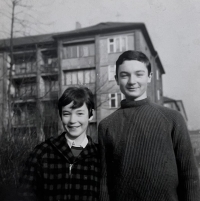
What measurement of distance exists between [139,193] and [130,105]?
49 centimetres

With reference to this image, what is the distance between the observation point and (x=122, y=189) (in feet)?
4.56

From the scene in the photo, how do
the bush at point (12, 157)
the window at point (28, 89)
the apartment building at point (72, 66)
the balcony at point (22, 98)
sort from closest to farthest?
the bush at point (12, 157), the balcony at point (22, 98), the window at point (28, 89), the apartment building at point (72, 66)

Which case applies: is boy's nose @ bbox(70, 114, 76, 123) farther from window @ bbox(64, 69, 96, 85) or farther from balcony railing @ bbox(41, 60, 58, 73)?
balcony railing @ bbox(41, 60, 58, 73)

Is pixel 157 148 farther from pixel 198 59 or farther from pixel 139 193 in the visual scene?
pixel 198 59

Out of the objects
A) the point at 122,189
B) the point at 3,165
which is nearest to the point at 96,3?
the point at 122,189

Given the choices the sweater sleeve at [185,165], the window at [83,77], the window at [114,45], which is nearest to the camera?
the sweater sleeve at [185,165]

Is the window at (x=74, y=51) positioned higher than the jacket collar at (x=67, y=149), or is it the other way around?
the window at (x=74, y=51)

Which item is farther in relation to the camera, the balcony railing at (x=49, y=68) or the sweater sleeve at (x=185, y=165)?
the balcony railing at (x=49, y=68)

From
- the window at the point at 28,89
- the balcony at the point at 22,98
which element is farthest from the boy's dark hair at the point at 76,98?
the window at the point at 28,89

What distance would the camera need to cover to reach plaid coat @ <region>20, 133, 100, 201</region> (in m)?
1.49

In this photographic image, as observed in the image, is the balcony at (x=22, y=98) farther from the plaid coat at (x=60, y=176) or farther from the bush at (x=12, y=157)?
the plaid coat at (x=60, y=176)

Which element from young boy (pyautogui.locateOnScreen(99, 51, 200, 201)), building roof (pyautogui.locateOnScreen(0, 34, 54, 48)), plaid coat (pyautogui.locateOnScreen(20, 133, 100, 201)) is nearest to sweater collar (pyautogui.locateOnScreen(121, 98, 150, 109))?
young boy (pyautogui.locateOnScreen(99, 51, 200, 201))

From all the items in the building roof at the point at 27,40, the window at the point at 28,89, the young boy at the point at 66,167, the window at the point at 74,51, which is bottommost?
the young boy at the point at 66,167

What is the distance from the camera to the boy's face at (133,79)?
1.48 metres
